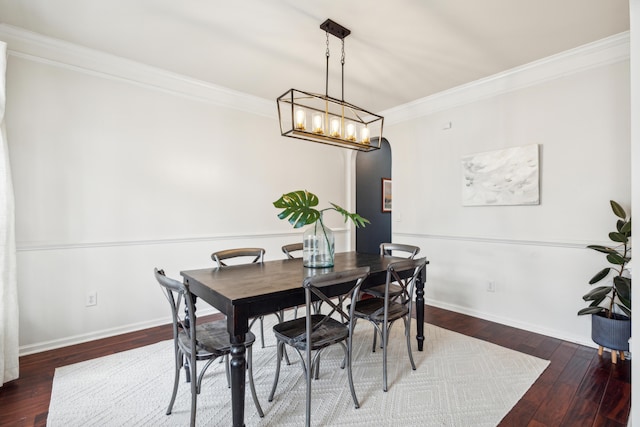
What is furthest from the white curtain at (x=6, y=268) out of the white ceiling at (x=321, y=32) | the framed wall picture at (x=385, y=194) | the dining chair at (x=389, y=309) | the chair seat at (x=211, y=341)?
the framed wall picture at (x=385, y=194)

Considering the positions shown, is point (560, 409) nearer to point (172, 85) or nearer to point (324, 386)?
point (324, 386)

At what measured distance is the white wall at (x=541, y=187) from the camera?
2627 mm

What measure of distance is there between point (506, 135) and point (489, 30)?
119cm

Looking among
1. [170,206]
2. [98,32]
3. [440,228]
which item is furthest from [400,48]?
[170,206]

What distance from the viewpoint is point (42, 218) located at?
8.43 feet

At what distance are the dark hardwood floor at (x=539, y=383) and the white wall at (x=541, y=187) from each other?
1.17 feet

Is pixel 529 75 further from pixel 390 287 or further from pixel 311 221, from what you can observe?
pixel 311 221

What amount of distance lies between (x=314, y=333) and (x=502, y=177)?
259 centimetres

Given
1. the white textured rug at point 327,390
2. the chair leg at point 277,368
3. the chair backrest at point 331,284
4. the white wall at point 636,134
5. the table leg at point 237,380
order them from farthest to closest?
the chair leg at point 277,368 → the white textured rug at point 327,390 → the chair backrest at point 331,284 → the table leg at point 237,380 → the white wall at point 636,134

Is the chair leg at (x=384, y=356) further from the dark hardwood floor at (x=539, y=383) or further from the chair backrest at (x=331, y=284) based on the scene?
the dark hardwood floor at (x=539, y=383)

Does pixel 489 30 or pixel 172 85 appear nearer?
pixel 489 30

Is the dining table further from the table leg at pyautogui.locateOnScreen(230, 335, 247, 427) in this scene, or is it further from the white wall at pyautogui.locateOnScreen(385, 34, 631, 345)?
the white wall at pyautogui.locateOnScreen(385, 34, 631, 345)

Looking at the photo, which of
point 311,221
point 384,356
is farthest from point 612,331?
point 311,221

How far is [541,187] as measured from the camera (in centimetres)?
296
